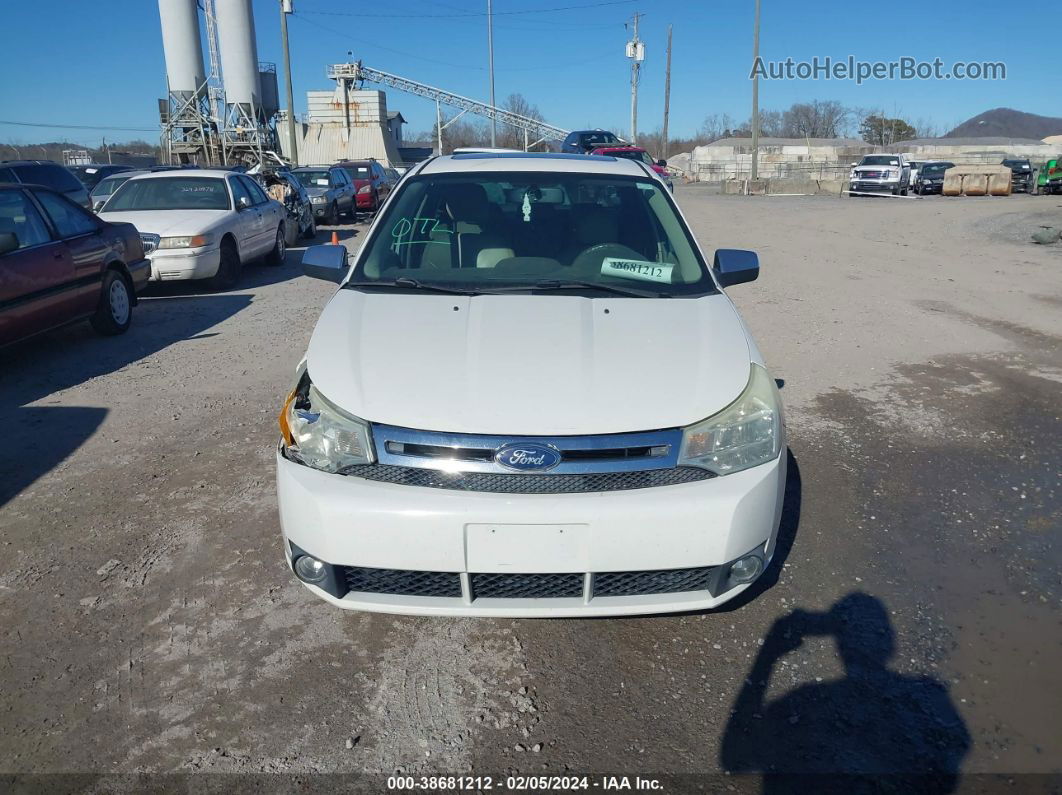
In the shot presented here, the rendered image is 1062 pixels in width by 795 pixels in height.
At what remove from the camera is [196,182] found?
448 inches

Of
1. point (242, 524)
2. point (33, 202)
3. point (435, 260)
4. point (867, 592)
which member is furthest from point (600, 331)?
point (33, 202)

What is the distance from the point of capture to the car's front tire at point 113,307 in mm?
7668

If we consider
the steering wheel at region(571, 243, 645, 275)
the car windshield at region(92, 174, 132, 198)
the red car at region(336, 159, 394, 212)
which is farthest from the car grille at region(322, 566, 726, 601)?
the red car at region(336, 159, 394, 212)

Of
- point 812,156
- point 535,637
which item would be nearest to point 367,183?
point 535,637

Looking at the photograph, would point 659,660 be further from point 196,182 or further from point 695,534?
point 196,182

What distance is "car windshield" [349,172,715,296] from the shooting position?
3727 mm

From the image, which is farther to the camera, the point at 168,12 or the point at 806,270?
the point at 168,12

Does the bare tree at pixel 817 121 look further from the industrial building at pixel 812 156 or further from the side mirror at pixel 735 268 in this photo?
the side mirror at pixel 735 268

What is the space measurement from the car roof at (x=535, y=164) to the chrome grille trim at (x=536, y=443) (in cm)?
222

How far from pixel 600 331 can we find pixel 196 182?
1001 centimetres

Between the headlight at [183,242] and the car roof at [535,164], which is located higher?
the car roof at [535,164]

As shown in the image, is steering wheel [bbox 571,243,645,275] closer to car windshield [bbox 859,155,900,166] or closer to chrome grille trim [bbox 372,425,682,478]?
chrome grille trim [bbox 372,425,682,478]

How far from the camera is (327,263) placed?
13.4ft

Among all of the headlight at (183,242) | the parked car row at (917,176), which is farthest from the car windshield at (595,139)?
the headlight at (183,242)
